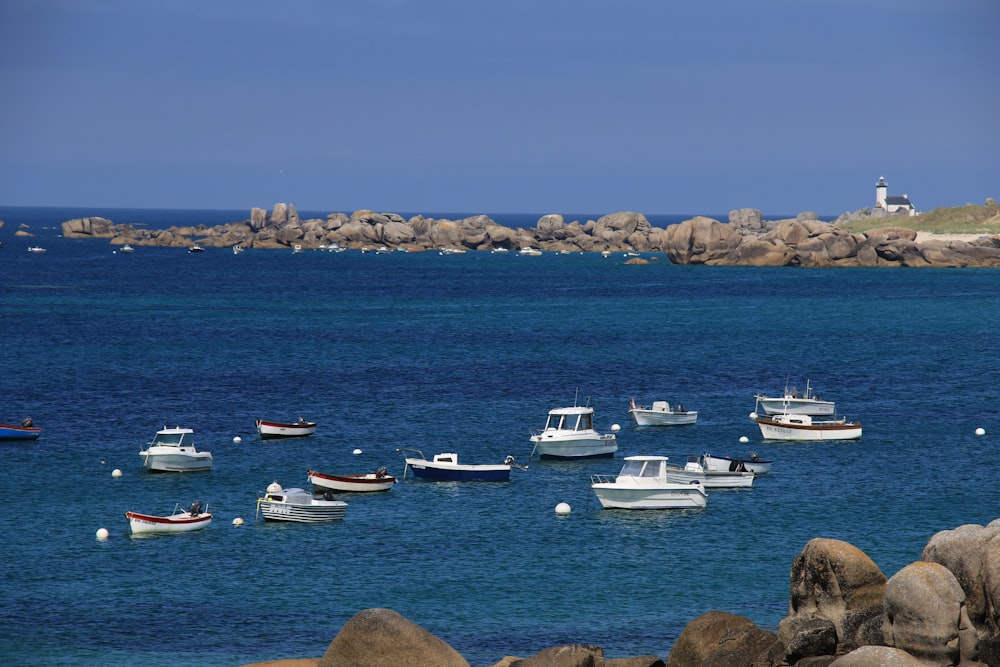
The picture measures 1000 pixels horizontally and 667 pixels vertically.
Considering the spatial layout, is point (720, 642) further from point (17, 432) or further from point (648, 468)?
point (17, 432)

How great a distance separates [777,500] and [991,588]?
79.8 feet

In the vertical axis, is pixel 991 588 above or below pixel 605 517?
above

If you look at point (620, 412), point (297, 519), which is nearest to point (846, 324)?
point (620, 412)

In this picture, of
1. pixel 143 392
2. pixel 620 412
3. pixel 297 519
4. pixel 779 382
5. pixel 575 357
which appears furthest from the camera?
pixel 575 357

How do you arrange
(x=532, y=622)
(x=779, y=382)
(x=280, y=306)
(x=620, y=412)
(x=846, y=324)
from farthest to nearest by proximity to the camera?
1. (x=280, y=306)
2. (x=846, y=324)
3. (x=779, y=382)
4. (x=620, y=412)
5. (x=532, y=622)

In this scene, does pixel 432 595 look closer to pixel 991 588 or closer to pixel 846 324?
pixel 991 588

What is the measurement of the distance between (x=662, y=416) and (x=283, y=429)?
20.0 m

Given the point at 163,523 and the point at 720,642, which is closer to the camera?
the point at 720,642

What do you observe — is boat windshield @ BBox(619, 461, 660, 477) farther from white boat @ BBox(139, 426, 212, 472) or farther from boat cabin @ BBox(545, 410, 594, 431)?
white boat @ BBox(139, 426, 212, 472)

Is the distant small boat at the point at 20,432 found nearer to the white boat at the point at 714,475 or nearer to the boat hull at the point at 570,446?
the boat hull at the point at 570,446

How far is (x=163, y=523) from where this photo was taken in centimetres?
4178

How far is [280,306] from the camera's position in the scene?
132 metres

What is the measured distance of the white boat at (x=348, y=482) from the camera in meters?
47.8

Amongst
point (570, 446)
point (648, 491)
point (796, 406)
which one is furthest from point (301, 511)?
point (796, 406)
